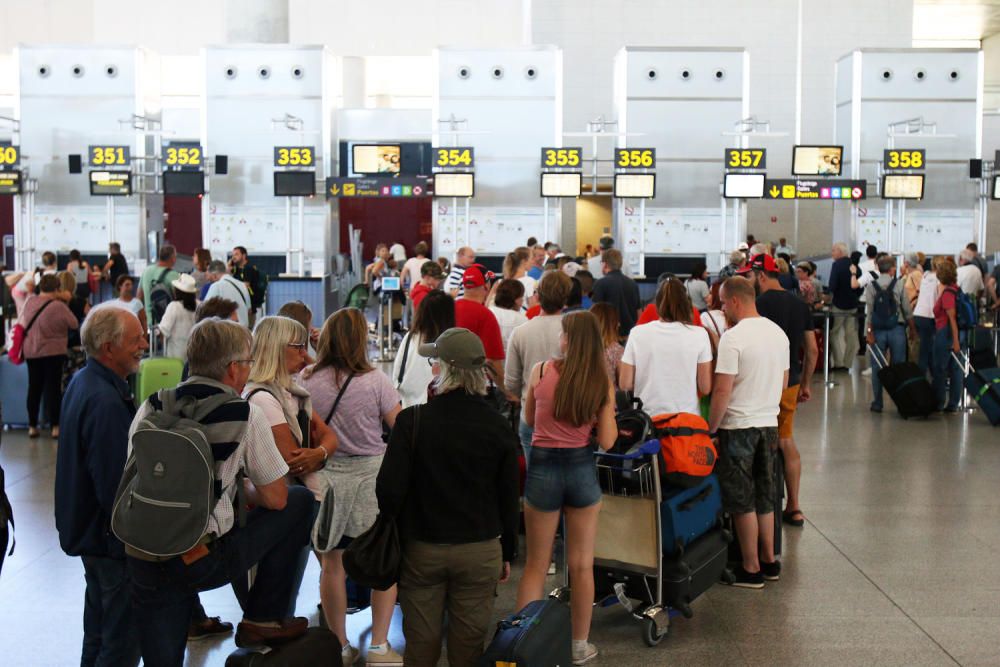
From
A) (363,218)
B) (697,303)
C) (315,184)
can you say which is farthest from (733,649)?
(363,218)

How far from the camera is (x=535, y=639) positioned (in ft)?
12.9

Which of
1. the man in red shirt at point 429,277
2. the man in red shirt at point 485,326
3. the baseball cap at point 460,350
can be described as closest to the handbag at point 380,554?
the baseball cap at point 460,350

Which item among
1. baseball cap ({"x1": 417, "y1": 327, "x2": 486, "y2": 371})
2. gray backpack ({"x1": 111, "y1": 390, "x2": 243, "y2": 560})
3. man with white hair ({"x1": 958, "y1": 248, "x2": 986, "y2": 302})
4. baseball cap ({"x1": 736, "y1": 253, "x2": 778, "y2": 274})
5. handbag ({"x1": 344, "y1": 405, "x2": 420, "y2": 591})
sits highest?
baseball cap ({"x1": 736, "y1": 253, "x2": 778, "y2": 274})

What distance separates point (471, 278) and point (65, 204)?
15354 mm

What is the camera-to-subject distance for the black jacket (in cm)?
374

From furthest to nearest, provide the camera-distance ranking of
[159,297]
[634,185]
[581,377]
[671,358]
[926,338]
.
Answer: [634,185] → [926,338] → [159,297] → [671,358] → [581,377]

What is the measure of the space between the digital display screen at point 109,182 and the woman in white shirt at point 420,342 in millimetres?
14633

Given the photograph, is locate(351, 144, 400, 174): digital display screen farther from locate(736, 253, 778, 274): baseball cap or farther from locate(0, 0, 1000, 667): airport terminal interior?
locate(736, 253, 778, 274): baseball cap

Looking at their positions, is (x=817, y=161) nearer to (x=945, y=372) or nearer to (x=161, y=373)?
(x=945, y=372)

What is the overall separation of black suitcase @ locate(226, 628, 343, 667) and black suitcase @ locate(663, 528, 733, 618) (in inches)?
69.8

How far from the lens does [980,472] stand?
895 centimetres

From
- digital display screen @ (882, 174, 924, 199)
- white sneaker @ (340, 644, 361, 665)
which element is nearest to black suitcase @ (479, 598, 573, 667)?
white sneaker @ (340, 644, 361, 665)

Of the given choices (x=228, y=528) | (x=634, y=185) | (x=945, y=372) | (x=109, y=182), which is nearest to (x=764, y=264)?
(x=228, y=528)

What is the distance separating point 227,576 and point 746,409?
10.5 ft
